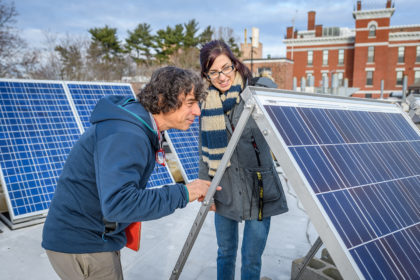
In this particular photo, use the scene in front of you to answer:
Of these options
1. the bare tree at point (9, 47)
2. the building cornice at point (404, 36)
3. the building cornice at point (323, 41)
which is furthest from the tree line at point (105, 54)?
the building cornice at point (404, 36)

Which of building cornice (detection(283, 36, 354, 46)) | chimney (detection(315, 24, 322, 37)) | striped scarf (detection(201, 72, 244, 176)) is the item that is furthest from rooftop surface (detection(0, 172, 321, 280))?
chimney (detection(315, 24, 322, 37))

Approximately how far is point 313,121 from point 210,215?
346 cm

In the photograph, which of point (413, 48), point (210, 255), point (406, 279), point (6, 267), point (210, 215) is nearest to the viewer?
point (406, 279)

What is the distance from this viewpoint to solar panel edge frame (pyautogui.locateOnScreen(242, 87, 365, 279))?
0.99 metres

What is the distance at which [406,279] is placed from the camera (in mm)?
1117

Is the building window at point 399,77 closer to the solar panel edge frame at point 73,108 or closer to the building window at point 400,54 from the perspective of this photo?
the building window at point 400,54

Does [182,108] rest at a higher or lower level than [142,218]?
higher

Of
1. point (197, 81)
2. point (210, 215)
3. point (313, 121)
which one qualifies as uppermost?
point (197, 81)

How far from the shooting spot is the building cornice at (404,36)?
3881 centimetres

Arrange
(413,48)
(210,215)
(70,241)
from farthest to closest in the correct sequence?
1. (413,48)
2. (210,215)
3. (70,241)

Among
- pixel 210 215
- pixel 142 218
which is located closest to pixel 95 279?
pixel 142 218

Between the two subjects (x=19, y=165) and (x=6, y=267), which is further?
(x=19, y=165)

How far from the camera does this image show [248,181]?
2139 millimetres

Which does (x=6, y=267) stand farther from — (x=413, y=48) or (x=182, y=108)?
(x=413, y=48)
